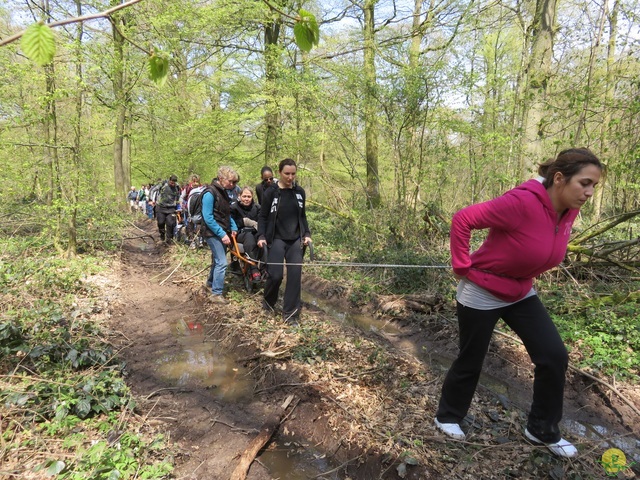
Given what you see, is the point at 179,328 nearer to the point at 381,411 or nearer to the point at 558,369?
the point at 381,411

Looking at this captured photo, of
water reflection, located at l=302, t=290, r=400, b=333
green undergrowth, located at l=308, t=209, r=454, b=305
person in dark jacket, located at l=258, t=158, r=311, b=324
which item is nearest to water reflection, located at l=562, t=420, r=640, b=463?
water reflection, located at l=302, t=290, r=400, b=333

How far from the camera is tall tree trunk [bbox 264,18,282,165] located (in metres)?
10.8

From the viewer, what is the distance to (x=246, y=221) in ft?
22.6

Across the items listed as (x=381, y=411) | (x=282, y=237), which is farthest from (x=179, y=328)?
(x=381, y=411)

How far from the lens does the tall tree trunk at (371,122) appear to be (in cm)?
734

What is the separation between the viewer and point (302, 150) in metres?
10.8

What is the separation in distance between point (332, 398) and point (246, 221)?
13.6 ft

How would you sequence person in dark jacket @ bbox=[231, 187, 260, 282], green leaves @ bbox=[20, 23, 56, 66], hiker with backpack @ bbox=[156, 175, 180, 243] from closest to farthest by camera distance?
green leaves @ bbox=[20, 23, 56, 66], person in dark jacket @ bbox=[231, 187, 260, 282], hiker with backpack @ bbox=[156, 175, 180, 243]

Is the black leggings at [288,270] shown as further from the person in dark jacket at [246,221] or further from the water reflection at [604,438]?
the water reflection at [604,438]

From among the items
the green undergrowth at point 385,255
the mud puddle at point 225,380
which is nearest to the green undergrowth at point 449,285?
the green undergrowth at point 385,255

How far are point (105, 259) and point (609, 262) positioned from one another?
9708mm

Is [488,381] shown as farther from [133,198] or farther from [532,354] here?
[133,198]

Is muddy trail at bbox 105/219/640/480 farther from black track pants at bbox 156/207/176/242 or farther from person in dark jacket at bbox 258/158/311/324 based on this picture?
black track pants at bbox 156/207/176/242

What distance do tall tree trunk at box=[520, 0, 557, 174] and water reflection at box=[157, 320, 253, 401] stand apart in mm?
6974
